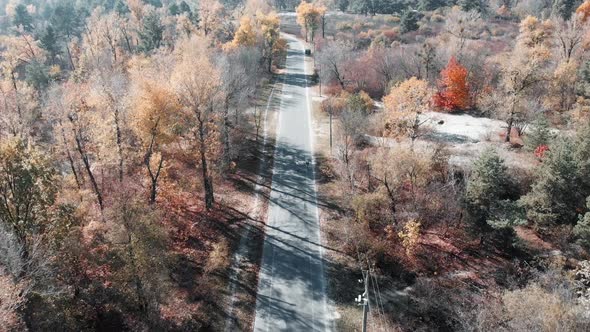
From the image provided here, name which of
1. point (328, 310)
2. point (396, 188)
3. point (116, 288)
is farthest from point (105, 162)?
point (396, 188)

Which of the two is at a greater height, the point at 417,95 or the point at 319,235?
the point at 417,95

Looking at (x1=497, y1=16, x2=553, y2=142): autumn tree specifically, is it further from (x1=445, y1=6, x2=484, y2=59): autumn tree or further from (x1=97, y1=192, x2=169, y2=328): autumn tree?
(x1=97, y1=192, x2=169, y2=328): autumn tree

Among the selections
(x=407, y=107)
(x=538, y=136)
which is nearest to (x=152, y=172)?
(x=407, y=107)

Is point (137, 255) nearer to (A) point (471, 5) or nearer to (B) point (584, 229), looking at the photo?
(B) point (584, 229)

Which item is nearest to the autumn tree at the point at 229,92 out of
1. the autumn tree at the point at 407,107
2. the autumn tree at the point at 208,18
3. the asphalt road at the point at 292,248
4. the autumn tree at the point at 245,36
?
the asphalt road at the point at 292,248

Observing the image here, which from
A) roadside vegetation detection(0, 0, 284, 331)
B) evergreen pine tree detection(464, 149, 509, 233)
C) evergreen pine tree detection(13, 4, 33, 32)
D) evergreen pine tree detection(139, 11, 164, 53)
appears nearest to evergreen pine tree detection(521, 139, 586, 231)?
evergreen pine tree detection(464, 149, 509, 233)

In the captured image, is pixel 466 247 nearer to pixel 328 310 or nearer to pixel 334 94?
pixel 328 310
